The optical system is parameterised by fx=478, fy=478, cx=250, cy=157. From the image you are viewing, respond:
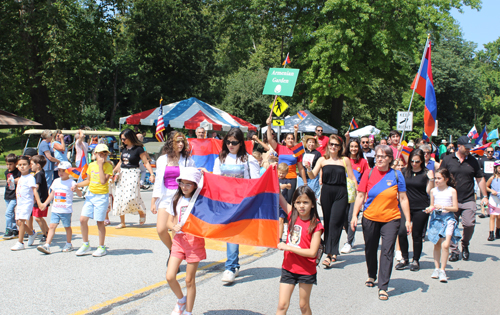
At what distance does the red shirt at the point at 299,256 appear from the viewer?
417 centimetres

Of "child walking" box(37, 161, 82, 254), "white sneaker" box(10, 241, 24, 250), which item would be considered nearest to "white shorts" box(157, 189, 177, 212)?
"child walking" box(37, 161, 82, 254)

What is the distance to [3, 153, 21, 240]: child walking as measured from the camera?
314 inches

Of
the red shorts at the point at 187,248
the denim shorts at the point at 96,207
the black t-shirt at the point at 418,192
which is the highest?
the black t-shirt at the point at 418,192

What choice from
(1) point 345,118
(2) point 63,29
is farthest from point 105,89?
(1) point 345,118

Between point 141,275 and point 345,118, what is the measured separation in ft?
126

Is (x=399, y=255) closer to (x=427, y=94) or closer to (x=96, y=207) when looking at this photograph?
(x=427, y=94)

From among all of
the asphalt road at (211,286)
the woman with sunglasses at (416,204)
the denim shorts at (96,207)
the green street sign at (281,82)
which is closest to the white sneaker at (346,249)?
the asphalt road at (211,286)

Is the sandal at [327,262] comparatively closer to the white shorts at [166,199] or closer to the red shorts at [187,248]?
the white shorts at [166,199]

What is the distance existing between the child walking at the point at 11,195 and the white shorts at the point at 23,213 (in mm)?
637

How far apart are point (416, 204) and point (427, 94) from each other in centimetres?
249

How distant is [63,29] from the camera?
27.2 metres

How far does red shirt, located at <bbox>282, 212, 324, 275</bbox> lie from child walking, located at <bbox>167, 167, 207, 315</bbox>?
3.00ft

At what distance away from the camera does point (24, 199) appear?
748 centimetres

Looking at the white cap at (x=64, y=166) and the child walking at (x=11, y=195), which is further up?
the white cap at (x=64, y=166)
